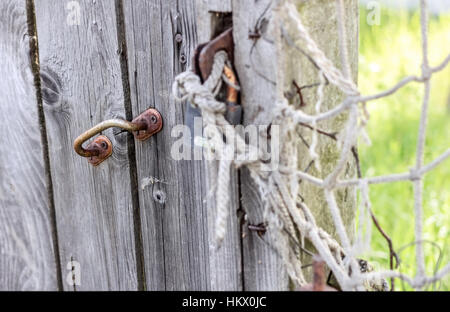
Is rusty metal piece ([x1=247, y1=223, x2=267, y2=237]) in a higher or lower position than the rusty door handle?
lower

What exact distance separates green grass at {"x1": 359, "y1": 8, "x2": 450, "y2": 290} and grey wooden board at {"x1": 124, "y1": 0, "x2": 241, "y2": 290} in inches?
39.1

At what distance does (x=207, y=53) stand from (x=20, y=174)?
769 mm

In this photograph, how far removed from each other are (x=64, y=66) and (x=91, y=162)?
24 cm

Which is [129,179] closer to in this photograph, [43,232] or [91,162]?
[91,162]

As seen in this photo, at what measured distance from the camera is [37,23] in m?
1.36

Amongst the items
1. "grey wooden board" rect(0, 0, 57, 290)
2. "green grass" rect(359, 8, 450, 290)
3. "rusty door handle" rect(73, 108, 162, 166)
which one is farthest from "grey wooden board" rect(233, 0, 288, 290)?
"green grass" rect(359, 8, 450, 290)

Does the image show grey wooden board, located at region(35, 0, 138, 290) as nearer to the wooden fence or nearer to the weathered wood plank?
the wooden fence

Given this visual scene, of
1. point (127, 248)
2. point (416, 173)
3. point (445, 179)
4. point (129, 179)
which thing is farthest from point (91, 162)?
point (445, 179)

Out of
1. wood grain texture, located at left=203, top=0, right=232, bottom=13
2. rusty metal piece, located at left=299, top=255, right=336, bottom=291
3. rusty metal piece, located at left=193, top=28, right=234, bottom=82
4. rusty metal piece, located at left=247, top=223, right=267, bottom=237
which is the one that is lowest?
rusty metal piece, located at left=299, top=255, right=336, bottom=291

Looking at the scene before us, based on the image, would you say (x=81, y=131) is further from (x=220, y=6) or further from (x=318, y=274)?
(x=318, y=274)

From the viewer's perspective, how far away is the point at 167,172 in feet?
4.23

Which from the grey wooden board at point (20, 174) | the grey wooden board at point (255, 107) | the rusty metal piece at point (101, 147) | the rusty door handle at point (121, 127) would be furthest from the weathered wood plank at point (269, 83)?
the grey wooden board at point (20, 174)

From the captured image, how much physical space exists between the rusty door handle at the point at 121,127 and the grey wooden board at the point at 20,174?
208mm

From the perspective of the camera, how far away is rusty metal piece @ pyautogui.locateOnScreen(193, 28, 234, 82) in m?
0.98
